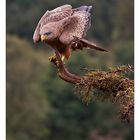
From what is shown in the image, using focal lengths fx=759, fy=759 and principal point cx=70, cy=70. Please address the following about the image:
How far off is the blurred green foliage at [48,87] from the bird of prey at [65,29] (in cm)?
1461

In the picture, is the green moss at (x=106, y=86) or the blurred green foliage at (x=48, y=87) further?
the blurred green foliage at (x=48, y=87)

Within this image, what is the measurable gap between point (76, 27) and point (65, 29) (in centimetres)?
4

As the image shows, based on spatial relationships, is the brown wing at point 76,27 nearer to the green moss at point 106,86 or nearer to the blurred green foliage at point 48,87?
the green moss at point 106,86

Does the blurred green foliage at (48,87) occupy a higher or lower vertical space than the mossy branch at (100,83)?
higher

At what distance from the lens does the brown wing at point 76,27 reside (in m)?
2.32

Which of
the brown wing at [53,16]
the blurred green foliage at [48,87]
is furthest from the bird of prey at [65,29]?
the blurred green foliage at [48,87]

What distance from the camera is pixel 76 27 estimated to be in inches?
93.0

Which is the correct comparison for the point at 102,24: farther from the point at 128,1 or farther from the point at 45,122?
the point at 45,122

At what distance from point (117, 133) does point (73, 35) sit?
1832 cm

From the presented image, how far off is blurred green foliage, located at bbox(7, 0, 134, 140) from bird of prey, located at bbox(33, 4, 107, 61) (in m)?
14.6

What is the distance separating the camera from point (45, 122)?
2078cm

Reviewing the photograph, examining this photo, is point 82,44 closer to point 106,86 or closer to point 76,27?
A: point 76,27

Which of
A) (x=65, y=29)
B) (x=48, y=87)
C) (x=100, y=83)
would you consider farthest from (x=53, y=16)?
(x=48, y=87)
